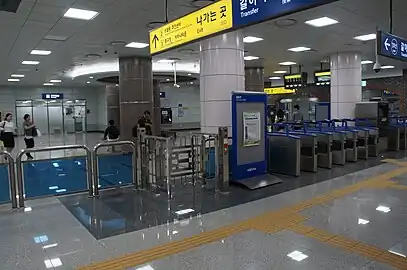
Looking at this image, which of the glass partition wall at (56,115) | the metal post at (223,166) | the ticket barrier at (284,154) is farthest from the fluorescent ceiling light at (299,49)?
the glass partition wall at (56,115)

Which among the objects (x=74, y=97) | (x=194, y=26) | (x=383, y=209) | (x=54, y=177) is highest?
(x=74, y=97)

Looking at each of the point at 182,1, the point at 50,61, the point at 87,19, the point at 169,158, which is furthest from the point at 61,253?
the point at 50,61

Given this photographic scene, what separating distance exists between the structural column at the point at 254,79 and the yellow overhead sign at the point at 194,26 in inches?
443

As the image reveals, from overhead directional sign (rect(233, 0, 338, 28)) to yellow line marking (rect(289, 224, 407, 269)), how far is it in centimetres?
236

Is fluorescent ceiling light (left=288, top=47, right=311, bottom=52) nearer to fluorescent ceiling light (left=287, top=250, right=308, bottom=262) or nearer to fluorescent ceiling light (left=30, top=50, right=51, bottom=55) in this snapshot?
fluorescent ceiling light (left=30, top=50, right=51, bottom=55)

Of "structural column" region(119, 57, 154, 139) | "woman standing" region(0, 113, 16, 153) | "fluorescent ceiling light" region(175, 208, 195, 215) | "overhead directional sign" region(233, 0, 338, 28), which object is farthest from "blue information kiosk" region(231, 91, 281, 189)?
"woman standing" region(0, 113, 16, 153)

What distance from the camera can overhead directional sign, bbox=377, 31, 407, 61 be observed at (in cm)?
556

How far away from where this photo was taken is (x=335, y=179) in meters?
6.90

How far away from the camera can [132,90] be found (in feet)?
39.7

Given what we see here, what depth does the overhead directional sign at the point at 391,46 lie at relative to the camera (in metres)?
5.56

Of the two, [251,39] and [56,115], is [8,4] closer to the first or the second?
[251,39]

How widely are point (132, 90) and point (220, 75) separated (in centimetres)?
604

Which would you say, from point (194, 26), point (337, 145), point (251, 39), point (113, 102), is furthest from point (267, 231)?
point (113, 102)

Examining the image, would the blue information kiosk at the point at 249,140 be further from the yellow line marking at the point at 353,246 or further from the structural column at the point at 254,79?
the structural column at the point at 254,79
